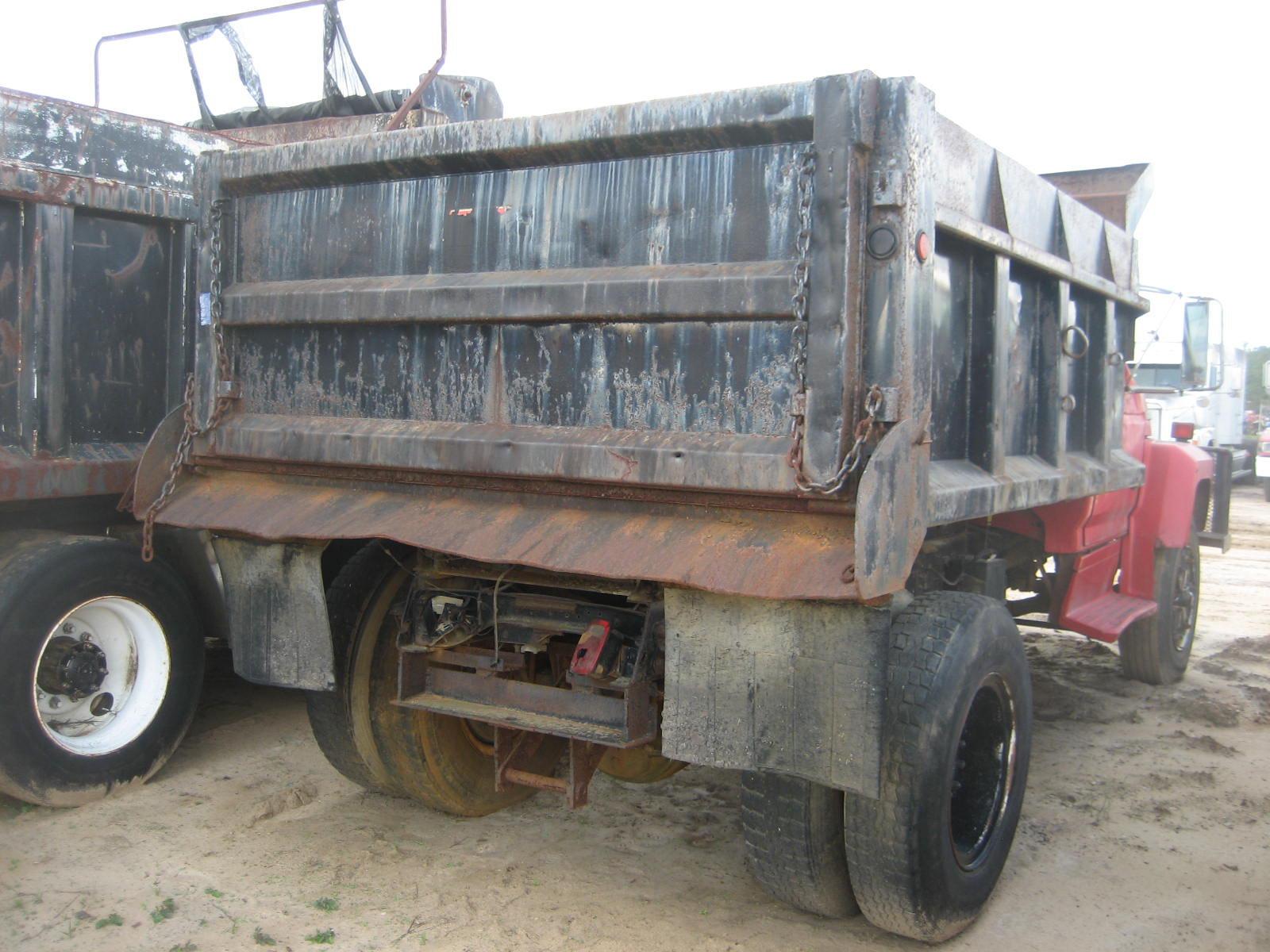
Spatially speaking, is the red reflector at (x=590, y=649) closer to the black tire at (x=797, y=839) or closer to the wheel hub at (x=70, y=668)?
the black tire at (x=797, y=839)

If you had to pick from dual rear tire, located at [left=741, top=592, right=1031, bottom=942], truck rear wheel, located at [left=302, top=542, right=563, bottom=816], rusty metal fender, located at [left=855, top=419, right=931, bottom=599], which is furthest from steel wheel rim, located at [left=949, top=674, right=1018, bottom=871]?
truck rear wheel, located at [left=302, top=542, right=563, bottom=816]

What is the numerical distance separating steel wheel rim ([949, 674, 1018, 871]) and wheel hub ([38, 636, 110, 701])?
10.0 ft

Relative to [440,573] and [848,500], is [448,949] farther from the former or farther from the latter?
[848,500]

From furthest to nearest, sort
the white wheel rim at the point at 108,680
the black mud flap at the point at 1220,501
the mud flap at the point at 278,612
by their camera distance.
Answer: the black mud flap at the point at 1220,501
the white wheel rim at the point at 108,680
the mud flap at the point at 278,612

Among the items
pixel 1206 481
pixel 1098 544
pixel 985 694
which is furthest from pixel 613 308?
pixel 1206 481

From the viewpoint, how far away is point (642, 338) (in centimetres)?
305

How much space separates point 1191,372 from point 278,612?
7.44 meters

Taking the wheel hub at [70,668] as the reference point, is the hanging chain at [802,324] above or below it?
above

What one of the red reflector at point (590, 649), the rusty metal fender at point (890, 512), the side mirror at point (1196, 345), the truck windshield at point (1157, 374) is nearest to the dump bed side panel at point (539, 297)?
the rusty metal fender at point (890, 512)

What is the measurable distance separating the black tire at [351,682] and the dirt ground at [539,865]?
275mm

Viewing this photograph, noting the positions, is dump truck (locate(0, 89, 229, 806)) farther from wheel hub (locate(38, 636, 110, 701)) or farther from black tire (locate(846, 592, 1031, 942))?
black tire (locate(846, 592, 1031, 942))

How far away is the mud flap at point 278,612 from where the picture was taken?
11.6 feet

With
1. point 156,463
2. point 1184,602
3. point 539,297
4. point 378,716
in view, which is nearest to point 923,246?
point 539,297

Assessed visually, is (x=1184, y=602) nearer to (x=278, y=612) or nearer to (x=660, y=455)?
(x=660, y=455)
